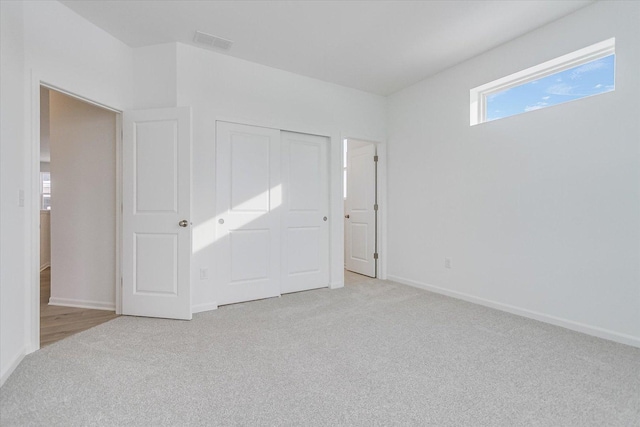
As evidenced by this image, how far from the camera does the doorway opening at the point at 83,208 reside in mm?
3201


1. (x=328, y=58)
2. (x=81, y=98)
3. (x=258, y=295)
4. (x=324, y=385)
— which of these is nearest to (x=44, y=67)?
(x=81, y=98)

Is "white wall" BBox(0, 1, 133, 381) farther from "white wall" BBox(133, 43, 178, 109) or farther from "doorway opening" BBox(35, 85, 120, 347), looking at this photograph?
"doorway opening" BBox(35, 85, 120, 347)

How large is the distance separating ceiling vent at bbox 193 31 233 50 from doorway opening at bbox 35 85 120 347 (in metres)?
1.19

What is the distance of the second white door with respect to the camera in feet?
11.1

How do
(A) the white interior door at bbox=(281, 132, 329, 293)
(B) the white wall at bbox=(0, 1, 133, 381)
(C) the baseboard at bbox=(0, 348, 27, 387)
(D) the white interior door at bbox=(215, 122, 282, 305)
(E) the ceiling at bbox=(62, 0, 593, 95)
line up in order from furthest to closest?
(A) the white interior door at bbox=(281, 132, 329, 293) < (D) the white interior door at bbox=(215, 122, 282, 305) < (E) the ceiling at bbox=(62, 0, 593, 95) < (B) the white wall at bbox=(0, 1, 133, 381) < (C) the baseboard at bbox=(0, 348, 27, 387)

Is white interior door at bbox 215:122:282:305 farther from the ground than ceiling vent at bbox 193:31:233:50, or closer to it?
closer to it

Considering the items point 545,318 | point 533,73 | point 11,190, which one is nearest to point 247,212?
point 11,190

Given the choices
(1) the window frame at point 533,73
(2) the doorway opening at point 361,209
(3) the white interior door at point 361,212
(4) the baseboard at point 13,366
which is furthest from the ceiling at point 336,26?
(4) the baseboard at point 13,366

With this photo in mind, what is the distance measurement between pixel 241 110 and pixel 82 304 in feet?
8.91

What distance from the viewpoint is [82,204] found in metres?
3.28

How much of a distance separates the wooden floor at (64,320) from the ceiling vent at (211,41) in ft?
9.38

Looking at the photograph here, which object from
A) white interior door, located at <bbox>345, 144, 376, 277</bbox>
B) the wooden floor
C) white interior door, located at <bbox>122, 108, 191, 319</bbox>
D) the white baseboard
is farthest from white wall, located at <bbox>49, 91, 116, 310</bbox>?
white interior door, located at <bbox>345, 144, 376, 277</bbox>

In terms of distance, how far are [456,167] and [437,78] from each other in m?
1.18

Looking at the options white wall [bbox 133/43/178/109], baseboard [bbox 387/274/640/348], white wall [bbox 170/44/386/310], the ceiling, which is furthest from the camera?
white wall [bbox 170/44/386/310]
